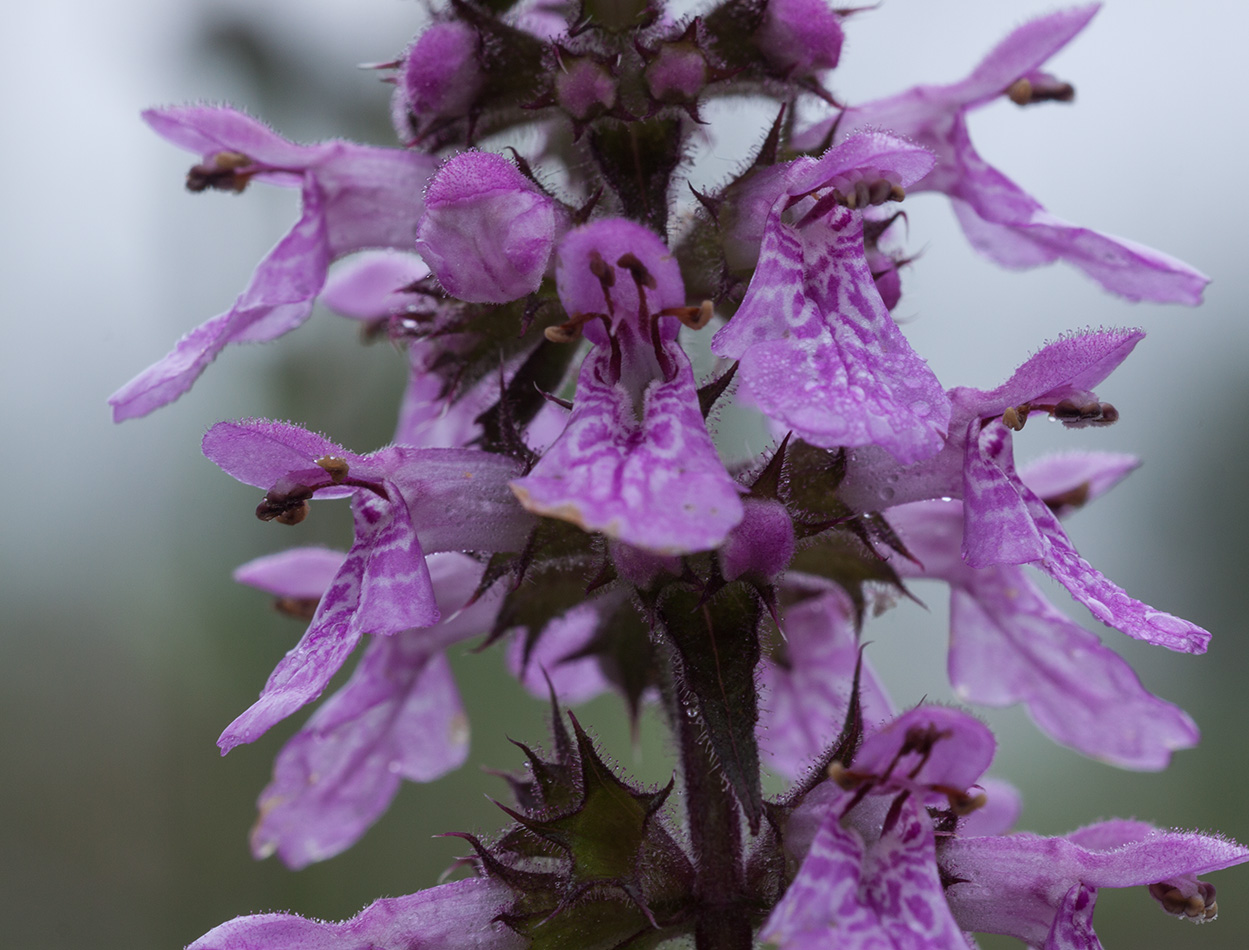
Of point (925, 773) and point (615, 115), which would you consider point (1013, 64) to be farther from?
point (925, 773)

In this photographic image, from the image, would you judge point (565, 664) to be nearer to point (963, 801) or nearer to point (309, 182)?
point (963, 801)

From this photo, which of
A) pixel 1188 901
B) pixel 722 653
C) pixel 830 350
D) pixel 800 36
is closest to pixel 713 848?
pixel 722 653

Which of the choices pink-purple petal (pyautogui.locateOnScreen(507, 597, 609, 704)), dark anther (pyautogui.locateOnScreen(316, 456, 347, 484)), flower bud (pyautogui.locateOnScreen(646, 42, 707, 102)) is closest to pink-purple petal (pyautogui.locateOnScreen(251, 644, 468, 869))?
pink-purple petal (pyautogui.locateOnScreen(507, 597, 609, 704))

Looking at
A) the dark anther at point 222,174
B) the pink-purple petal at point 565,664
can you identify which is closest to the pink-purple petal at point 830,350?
the pink-purple petal at point 565,664

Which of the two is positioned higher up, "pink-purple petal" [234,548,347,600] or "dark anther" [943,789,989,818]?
"dark anther" [943,789,989,818]

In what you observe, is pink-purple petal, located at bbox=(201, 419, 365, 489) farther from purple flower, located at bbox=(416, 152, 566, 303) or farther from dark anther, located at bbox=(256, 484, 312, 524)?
purple flower, located at bbox=(416, 152, 566, 303)

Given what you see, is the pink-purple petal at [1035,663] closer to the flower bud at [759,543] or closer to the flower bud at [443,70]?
the flower bud at [759,543]

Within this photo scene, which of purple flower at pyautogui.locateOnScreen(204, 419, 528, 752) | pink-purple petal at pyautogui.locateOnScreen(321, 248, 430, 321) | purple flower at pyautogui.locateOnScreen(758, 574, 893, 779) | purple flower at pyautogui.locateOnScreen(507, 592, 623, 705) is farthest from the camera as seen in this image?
pink-purple petal at pyautogui.locateOnScreen(321, 248, 430, 321)

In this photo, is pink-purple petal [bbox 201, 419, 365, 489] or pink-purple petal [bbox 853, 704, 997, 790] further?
pink-purple petal [bbox 201, 419, 365, 489]
